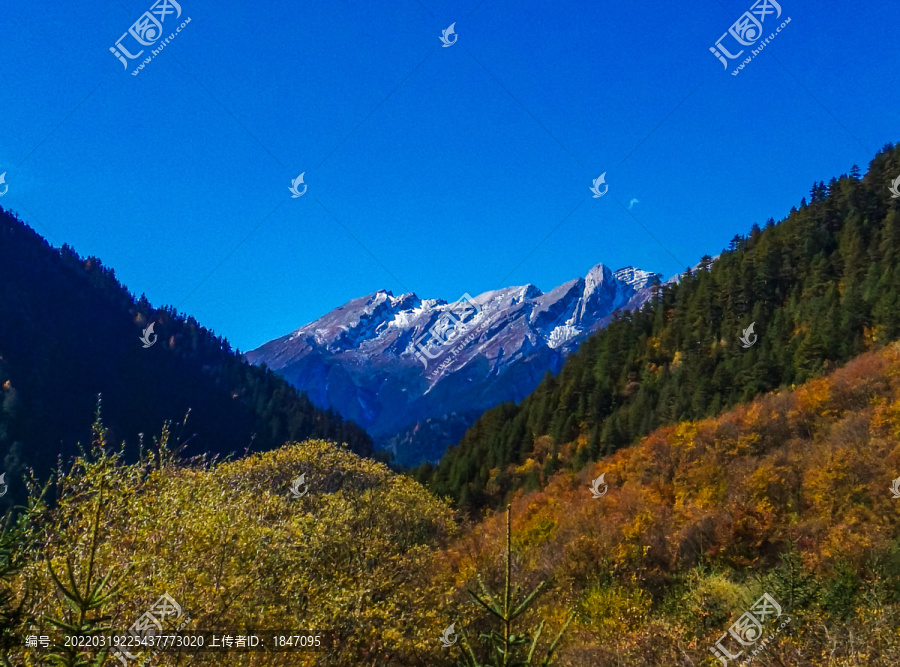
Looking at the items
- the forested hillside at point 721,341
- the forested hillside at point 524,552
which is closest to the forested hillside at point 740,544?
the forested hillside at point 524,552

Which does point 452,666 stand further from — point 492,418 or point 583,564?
point 492,418

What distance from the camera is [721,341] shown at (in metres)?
94.1

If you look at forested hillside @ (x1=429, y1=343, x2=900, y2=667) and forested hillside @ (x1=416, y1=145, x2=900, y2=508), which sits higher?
forested hillside @ (x1=416, y1=145, x2=900, y2=508)

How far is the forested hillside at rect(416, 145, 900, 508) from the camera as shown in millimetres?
73375

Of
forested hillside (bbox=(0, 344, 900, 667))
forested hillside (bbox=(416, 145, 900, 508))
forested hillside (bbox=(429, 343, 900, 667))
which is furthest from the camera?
forested hillside (bbox=(416, 145, 900, 508))

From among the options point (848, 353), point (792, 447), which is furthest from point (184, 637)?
point (848, 353)

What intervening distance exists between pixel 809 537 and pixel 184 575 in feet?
104

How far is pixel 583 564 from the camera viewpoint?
3547 centimetres

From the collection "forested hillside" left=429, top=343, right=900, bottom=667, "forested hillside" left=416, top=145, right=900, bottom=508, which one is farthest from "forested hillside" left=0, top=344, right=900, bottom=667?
"forested hillside" left=416, top=145, right=900, bottom=508

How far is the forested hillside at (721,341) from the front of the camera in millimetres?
73375

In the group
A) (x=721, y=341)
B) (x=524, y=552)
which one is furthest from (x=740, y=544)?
(x=721, y=341)

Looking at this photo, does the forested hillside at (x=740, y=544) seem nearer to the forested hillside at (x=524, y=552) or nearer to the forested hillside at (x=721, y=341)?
the forested hillside at (x=524, y=552)

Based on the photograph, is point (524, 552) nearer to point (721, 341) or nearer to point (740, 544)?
point (740, 544)

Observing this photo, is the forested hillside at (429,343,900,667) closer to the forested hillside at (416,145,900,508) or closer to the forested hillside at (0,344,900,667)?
the forested hillside at (0,344,900,667)
